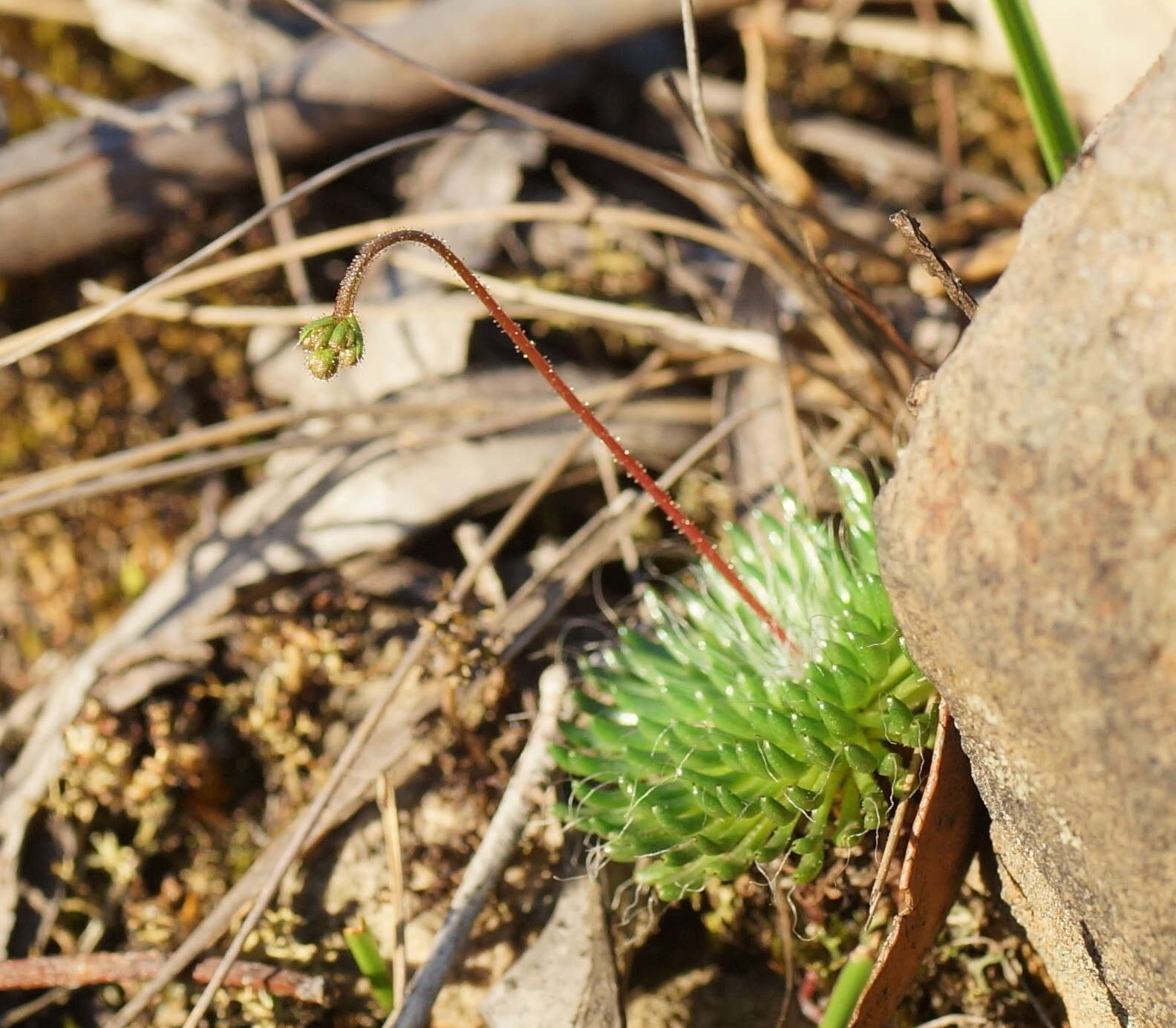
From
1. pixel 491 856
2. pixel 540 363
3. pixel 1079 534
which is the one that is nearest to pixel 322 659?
pixel 491 856

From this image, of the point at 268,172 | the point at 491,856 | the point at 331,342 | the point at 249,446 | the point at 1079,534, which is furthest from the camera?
the point at 268,172

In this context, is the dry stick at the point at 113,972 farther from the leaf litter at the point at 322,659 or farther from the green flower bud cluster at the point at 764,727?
the green flower bud cluster at the point at 764,727

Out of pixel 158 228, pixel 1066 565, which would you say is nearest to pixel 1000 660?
pixel 1066 565

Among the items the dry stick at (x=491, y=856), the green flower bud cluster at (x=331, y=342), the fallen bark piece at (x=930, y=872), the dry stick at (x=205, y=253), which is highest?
the dry stick at (x=205, y=253)

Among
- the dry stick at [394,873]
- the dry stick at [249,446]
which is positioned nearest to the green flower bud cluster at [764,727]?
the dry stick at [394,873]

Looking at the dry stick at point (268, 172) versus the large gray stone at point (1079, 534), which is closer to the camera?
the large gray stone at point (1079, 534)

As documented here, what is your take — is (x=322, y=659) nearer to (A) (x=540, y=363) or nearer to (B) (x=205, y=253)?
(B) (x=205, y=253)

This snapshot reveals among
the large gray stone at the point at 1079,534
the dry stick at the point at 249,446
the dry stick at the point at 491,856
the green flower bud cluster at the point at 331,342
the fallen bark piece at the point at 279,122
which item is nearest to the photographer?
the large gray stone at the point at 1079,534
